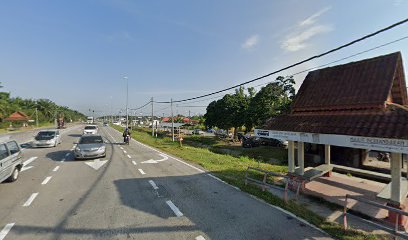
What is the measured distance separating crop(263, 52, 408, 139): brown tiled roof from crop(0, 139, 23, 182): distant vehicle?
10.2 meters

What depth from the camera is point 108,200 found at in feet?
25.3

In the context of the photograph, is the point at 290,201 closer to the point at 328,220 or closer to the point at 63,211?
the point at 328,220

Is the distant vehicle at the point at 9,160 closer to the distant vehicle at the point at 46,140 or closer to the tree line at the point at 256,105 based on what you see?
the distant vehicle at the point at 46,140

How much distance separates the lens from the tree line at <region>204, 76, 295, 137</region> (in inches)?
1188

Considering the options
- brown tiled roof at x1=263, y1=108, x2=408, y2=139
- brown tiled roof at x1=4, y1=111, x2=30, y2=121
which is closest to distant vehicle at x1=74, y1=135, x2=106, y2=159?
brown tiled roof at x1=263, y1=108, x2=408, y2=139

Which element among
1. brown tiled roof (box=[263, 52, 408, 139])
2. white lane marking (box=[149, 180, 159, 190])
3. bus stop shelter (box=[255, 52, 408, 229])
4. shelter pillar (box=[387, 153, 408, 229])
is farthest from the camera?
white lane marking (box=[149, 180, 159, 190])

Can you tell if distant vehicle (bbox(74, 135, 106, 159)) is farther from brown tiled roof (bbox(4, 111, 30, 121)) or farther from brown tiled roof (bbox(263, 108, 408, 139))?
brown tiled roof (bbox(4, 111, 30, 121))

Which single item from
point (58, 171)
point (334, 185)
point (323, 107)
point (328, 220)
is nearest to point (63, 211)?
point (58, 171)

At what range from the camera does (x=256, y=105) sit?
108 feet

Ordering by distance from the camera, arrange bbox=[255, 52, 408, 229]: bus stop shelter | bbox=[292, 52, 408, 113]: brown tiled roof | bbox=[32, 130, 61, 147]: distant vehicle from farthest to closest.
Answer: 1. bbox=[32, 130, 61, 147]: distant vehicle
2. bbox=[292, 52, 408, 113]: brown tiled roof
3. bbox=[255, 52, 408, 229]: bus stop shelter

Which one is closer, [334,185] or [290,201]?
[290,201]

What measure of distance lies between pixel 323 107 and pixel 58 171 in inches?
498

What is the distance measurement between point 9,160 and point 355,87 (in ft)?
44.4

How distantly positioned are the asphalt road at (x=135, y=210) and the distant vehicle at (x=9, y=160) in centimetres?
47
